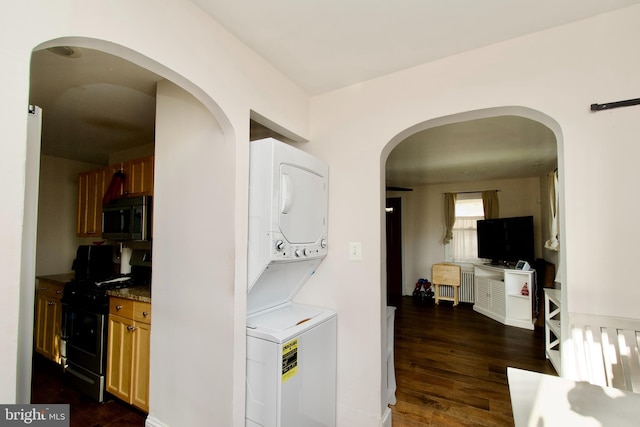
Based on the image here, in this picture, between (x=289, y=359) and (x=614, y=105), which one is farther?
(x=289, y=359)

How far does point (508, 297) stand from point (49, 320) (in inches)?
235

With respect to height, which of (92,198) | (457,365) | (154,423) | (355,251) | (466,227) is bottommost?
(457,365)

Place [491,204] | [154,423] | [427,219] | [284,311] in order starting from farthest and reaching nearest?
[427,219], [491,204], [284,311], [154,423]

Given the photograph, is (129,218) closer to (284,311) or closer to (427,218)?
(284,311)

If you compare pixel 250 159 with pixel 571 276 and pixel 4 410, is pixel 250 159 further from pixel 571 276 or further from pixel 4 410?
pixel 571 276

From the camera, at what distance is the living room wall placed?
18.3 feet

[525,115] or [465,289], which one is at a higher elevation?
[525,115]

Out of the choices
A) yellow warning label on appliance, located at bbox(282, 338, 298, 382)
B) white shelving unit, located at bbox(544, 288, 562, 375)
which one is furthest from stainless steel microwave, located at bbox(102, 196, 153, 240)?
white shelving unit, located at bbox(544, 288, 562, 375)

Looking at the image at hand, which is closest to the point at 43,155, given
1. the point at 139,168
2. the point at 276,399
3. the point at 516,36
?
the point at 139,168

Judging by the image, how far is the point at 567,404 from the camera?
97 centimetres

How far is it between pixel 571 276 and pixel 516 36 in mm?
1305

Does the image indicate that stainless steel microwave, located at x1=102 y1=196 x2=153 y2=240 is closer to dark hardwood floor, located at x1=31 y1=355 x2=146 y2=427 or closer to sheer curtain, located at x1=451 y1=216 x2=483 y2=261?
dark hardwood floor, located at x1=31 y1=355 x2=146 y2=427

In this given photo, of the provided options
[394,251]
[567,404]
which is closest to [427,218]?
[394,251]

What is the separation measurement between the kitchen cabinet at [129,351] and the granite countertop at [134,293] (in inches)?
1.4
